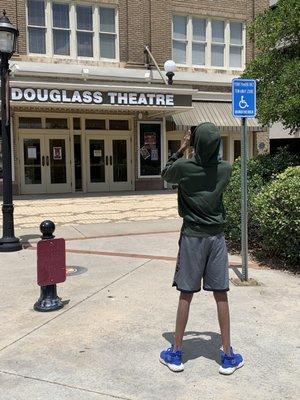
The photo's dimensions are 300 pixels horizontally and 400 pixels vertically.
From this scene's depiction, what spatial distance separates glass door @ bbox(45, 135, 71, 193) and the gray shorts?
1529cm

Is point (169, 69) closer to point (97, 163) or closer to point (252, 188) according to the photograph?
point (97, 163)

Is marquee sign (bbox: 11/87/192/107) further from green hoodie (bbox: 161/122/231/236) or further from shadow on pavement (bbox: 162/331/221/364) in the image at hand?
green hoodie (bbox: 161/122/231/236)

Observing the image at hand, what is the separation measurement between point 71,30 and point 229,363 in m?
16.4

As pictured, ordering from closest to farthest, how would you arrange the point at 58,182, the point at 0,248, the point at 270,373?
the point at 270,373
the point at 0,248
the point at 58,182

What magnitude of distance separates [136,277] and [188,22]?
1601 cm

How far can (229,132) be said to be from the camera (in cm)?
2095

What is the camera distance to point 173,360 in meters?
3.74

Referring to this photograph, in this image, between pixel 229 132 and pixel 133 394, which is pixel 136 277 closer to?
pixel 133 394

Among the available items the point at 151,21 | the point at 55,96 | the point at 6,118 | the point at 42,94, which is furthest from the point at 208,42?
the point at 6,118

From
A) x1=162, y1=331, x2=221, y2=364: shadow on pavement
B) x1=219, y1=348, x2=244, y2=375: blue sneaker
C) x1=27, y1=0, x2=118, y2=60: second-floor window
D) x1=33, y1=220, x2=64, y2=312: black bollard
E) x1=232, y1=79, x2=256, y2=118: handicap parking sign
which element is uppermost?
x1=27, y1=0, x2=118, y2=60: second-floor window

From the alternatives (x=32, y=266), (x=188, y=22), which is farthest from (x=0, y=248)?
(x=188, y=22)

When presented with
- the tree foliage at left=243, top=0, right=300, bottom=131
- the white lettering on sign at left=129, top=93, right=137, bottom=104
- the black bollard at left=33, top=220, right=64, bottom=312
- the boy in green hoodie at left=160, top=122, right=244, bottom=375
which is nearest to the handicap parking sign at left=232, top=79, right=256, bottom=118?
the tree foliage at left=243, top=0, right=300, bottom=131

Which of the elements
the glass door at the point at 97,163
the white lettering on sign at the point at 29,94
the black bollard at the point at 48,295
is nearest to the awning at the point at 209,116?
the glass door at the point at 97,163

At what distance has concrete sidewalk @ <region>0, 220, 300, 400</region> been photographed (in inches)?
137
